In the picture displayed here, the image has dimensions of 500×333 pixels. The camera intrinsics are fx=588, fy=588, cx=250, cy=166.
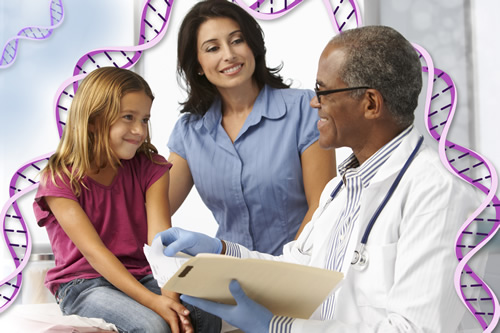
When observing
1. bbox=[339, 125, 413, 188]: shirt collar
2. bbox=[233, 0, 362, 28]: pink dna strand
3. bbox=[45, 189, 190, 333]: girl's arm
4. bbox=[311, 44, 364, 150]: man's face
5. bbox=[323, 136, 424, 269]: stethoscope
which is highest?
bbox=[233, 0, 362, 28]: pink dna strand

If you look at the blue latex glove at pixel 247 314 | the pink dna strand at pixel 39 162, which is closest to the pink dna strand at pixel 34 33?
the pink dna strand at pixel 39 162

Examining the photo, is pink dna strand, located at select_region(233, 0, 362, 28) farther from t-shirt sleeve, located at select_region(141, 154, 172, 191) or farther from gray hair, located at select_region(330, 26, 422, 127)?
gray hair, located at select_region(330, 26, 422, 127)

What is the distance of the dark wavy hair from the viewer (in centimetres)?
209

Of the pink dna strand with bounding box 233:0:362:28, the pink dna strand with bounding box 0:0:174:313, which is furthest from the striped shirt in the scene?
the pink dna strand with bounding box 0:0:174:313

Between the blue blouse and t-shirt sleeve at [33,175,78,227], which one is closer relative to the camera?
t-shirt sleeve at [33,175,78,227]

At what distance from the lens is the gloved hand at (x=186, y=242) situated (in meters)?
1.42

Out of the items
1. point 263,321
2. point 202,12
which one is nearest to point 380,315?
point 263,321

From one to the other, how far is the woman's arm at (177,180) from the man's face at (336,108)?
0.96 meters

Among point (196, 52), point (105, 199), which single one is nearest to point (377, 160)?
point (105, 199)

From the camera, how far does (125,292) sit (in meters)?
1.69

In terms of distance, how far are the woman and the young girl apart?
0.26 metres

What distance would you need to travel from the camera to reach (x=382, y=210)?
1.25m

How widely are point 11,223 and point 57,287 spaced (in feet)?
2.42

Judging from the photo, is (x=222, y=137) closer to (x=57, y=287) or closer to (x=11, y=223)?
(x=57, y=287)
